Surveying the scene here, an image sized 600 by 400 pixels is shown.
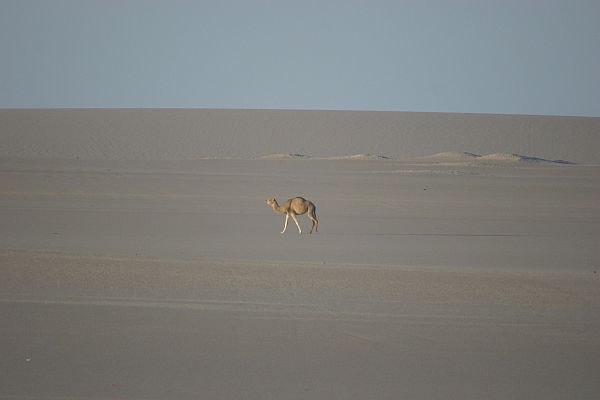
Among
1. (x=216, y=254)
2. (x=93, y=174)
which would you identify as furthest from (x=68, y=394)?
(x=93, y=174)

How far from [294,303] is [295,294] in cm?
53

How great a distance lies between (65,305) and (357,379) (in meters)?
3.85

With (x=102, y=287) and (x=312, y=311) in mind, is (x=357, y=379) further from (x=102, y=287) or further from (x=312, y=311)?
(x=102, y=287)

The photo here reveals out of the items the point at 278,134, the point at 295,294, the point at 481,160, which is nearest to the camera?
the point at 295,294

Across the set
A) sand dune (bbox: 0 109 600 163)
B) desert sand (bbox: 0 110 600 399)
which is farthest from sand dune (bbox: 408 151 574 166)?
desert sand (bbox: 0 110 600 399)

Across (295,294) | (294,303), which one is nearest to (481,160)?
(295,294)

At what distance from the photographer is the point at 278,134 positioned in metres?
71.3

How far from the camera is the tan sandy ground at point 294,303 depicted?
6.67 m

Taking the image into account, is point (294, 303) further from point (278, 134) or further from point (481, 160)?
point (278, 134)

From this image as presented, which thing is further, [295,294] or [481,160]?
[481,160]

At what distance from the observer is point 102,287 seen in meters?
10.1

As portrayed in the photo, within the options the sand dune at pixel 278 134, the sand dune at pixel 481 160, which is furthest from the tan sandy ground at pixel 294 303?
the sand dune at pixel 278 134

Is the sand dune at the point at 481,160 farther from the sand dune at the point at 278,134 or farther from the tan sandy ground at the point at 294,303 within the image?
the tan sandy ground at the point at 294,303

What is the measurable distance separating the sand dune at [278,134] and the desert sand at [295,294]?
30459 millimetres
